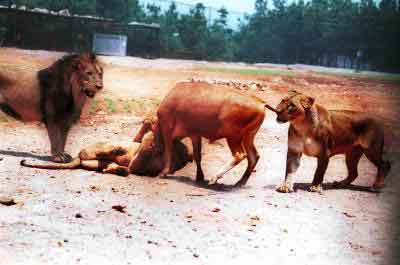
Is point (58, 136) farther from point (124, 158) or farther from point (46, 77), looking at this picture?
point (124, 158)

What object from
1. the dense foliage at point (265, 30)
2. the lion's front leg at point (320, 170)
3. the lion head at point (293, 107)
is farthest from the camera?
the dense foliage at point (265, 30)

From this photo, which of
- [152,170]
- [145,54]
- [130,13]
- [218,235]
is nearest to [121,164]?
[152,170]

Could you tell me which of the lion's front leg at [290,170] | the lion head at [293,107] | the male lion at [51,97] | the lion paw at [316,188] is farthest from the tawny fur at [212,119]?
the male lion at [51,97]

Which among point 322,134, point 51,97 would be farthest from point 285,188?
point 51,97

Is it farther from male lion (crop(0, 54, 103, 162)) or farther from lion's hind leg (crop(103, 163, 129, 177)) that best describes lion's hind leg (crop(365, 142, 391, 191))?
male lion (crop(0, 54, 103, 162))

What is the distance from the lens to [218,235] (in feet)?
8.66

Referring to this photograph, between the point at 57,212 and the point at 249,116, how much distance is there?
1299 millimetres

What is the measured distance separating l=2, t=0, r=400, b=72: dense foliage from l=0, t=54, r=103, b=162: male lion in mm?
446

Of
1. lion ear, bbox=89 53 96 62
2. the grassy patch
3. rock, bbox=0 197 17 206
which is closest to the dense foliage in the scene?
the grassy patch

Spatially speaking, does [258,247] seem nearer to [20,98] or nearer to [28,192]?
[28,192]

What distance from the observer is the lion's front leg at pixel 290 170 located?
3469 mm

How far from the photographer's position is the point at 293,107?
3.45m

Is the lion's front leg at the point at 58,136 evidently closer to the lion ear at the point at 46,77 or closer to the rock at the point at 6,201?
the lion ear at the point at 46,77

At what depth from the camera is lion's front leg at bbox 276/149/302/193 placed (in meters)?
3.47
